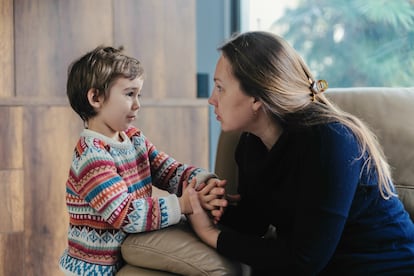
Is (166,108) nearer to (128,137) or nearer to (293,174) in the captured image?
(128,137)

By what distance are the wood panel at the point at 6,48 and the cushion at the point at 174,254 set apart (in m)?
1.09

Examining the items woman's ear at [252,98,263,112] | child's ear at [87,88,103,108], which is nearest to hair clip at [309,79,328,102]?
woman's ear at [252,98,263,112]

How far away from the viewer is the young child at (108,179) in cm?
144

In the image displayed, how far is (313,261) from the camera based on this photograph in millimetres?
1314

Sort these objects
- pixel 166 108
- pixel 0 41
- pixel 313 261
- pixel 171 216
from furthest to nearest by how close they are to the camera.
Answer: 1. pixel 166 108
2. pixel 0 41
3. pixel 171 216
4. pixel 313 261

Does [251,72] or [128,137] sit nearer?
[251,72]

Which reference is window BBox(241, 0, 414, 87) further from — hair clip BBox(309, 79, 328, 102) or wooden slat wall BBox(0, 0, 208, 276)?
hair clip BBox(309, 79, 328, 102)

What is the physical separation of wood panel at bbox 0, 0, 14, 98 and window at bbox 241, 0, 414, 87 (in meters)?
1.56

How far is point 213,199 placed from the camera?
1532mm

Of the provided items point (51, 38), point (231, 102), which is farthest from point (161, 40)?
point (231, 102)

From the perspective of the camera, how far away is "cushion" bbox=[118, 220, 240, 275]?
4.55 feet

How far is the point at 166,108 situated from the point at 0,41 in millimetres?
857

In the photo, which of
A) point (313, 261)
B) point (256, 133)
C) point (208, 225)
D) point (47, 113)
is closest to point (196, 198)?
point (208, 225)

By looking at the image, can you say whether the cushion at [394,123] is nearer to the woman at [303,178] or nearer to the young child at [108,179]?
the woman at [303,178]
